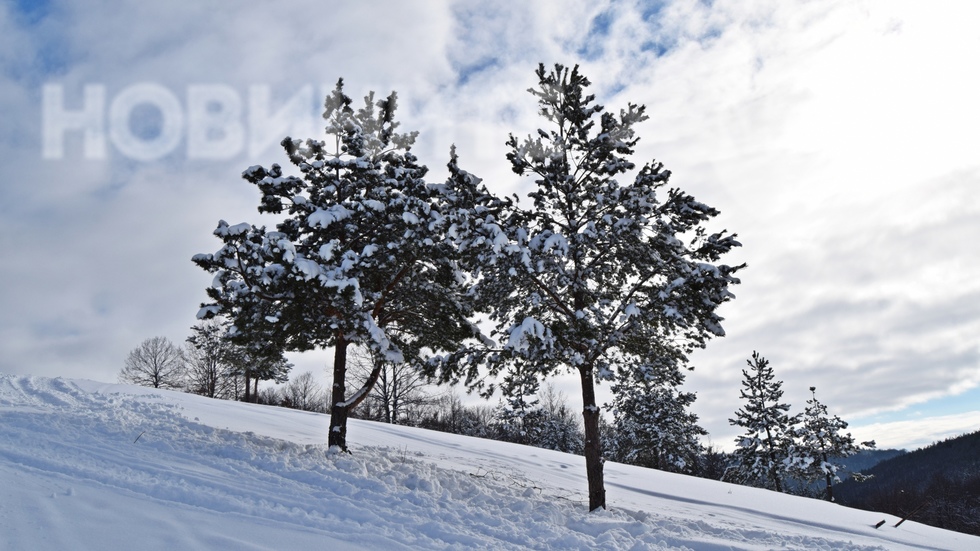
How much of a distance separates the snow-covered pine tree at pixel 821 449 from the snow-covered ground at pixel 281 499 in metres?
18.1

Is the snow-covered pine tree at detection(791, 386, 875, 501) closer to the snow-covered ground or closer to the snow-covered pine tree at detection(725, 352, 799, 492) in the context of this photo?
the snow-covered pine tree at detection(725, 352, 799, 492)

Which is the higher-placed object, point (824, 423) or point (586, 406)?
point (586, 406)

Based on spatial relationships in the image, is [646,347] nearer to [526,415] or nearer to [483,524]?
[483,524]

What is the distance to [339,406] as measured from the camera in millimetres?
12844

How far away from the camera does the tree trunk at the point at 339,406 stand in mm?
12617

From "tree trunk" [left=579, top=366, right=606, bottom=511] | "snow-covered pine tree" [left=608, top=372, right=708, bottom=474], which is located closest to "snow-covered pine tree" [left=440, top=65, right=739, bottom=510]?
"tree trunk" [left=579, top=366, right=606, bottom=511]

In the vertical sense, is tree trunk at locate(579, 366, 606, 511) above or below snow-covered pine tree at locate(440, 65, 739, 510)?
below

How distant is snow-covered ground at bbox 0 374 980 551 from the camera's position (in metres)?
6.21

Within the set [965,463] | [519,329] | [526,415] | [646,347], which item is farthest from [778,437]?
[965,463]

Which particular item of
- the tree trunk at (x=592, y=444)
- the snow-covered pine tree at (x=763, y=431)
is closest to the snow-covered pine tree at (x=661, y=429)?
the snow-covered pine tree at (x=763, y=431)

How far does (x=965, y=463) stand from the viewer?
94.7 m

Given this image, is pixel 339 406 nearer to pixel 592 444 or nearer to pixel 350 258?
pixel 350 258

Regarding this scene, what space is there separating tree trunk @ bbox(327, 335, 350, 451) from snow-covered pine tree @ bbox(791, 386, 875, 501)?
3074 cm

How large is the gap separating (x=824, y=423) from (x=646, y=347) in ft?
98.1
